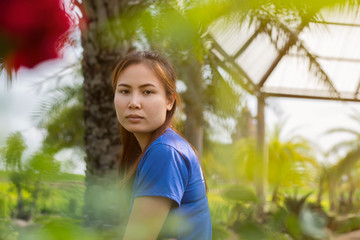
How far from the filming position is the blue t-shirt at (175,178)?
997mm

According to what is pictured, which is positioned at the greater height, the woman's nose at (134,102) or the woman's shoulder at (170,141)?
the woman's nose at (134,102)

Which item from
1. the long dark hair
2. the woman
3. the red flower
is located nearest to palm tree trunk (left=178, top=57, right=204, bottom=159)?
the long dark hair

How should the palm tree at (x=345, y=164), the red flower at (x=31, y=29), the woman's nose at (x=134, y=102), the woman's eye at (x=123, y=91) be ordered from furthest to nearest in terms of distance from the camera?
the palm tree at (x=345, y=164)
the woman's eye at (x=123, y=91)
the woman's nose at (x=134, y=102)
the red flower at (x=31, y=29)

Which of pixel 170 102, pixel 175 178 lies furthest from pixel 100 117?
→ pixel 175 178

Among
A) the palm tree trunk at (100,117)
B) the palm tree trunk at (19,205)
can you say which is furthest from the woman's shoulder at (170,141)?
the palm tree trunk at (100,117)

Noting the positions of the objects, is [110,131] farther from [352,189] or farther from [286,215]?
[352,189]

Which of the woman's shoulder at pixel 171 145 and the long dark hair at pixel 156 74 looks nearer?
the woman's shoulder at pixel 171 145

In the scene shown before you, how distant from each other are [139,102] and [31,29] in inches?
29.2

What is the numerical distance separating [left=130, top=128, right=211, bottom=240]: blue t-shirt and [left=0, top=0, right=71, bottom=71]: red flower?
636mm

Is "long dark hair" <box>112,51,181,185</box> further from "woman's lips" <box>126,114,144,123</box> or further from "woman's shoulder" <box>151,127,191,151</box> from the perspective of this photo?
"woman's lips" <box>126,114,144,123</box>

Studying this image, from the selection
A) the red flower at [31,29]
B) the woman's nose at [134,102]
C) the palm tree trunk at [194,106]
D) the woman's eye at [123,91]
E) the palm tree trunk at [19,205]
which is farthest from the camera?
the palm tree trunk at [194,106]

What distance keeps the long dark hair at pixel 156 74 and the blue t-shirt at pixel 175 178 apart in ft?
0.25

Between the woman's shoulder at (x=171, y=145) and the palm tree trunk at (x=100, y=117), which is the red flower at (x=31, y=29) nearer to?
the woman's shoulder at (x=171, y=145)

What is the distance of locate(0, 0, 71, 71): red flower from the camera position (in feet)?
0.73
